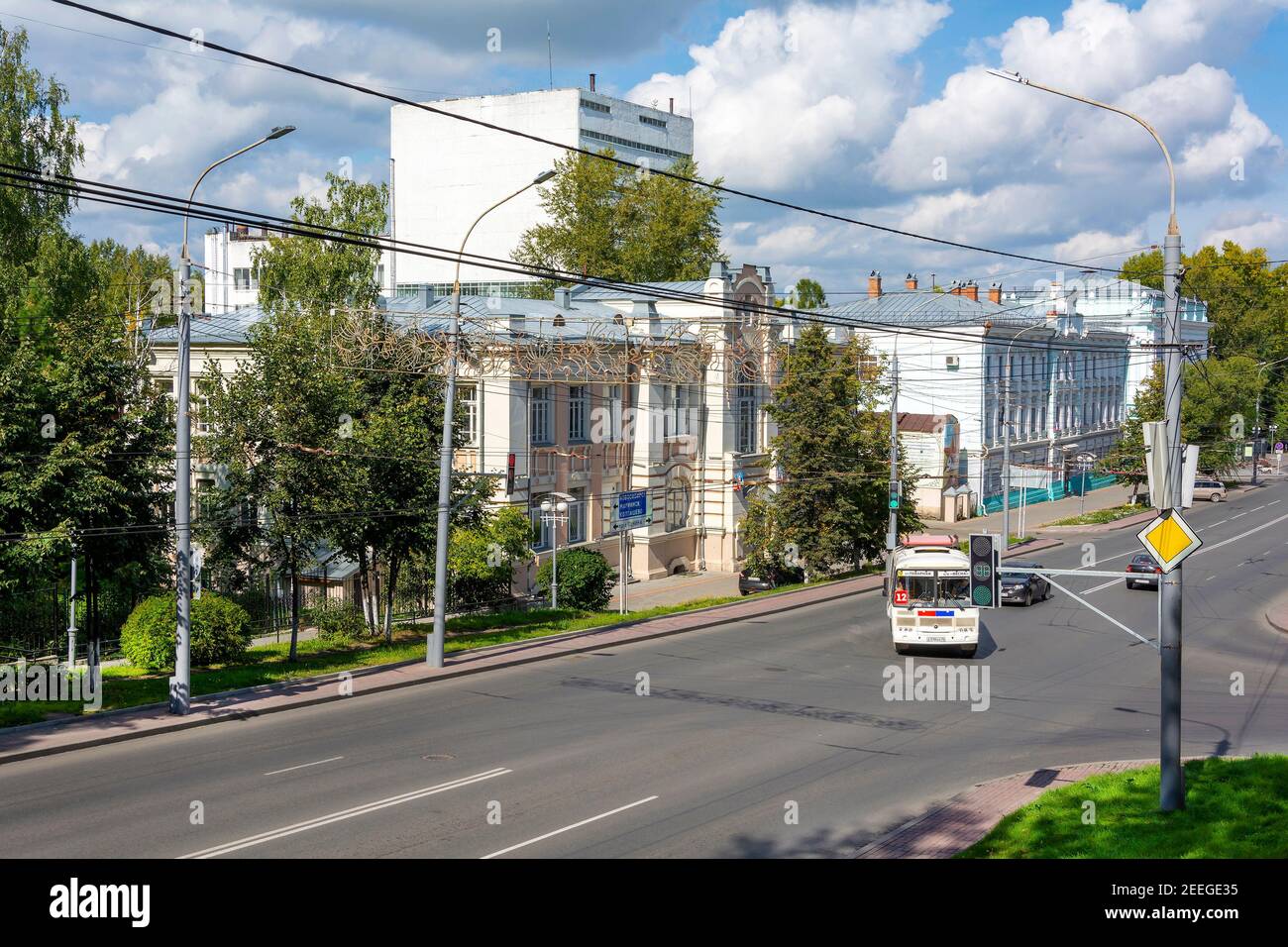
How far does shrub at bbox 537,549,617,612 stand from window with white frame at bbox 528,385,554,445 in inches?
203

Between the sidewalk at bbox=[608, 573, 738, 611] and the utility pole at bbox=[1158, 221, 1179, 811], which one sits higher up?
the utility pole at bbox=[1158, 221, 1179, 811]

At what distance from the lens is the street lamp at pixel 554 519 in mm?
37031

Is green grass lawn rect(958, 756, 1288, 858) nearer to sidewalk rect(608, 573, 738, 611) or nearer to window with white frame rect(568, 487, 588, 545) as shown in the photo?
sidewalk rect(608, 573, 738, 611)

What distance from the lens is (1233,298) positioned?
340 feet

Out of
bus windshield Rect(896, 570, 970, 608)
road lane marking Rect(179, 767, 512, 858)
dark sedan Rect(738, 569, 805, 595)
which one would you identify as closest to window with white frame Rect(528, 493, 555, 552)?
dark sedan Rect(738, 569, 805, 595)

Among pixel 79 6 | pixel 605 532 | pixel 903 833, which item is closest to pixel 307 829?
pixel 903 833

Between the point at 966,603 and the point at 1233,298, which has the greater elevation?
the point at 1233,298

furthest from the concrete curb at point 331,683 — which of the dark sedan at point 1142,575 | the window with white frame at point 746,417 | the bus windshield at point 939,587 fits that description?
the window with white frame at point 746,417

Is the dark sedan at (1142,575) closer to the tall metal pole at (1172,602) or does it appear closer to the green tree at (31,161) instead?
the tall metal pole at (1172,602)

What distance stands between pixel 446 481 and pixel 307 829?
13.4 m

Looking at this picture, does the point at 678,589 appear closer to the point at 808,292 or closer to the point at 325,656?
the point at 325,656

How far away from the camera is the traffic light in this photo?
1758 cm

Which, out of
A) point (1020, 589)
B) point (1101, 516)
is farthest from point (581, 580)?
point (1101, 516)
